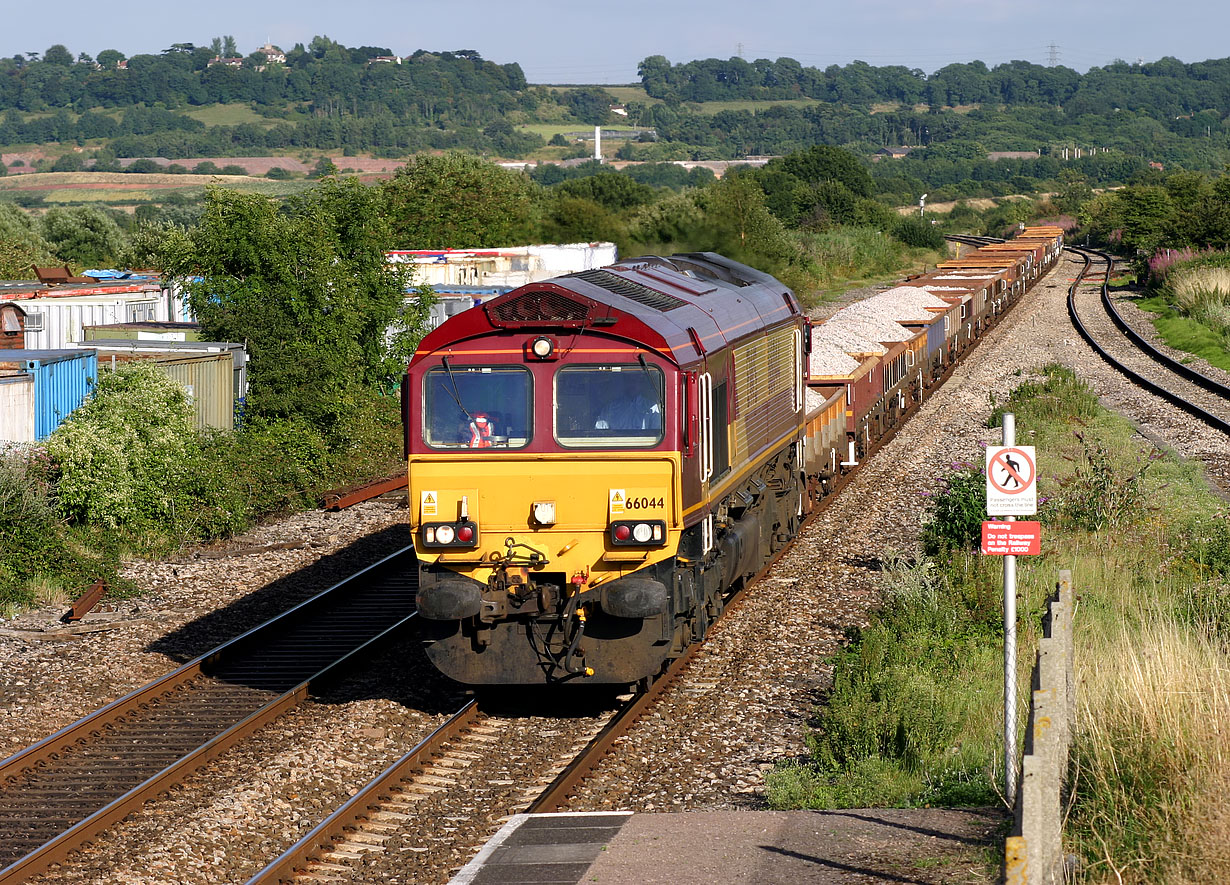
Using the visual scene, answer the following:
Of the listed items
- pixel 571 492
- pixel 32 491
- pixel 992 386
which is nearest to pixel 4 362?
pixel 32 491

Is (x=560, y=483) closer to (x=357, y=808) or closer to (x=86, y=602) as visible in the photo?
(x=357, y=808)

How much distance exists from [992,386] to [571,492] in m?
25.1

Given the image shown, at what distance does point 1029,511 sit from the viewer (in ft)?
29.2

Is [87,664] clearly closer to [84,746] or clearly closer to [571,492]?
[84,746]

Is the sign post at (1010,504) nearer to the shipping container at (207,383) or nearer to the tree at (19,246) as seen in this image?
the shipping container at (207,383)

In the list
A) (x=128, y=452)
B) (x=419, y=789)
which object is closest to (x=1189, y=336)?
(x=128, y=452)

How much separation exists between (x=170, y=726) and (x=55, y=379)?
1059 cm

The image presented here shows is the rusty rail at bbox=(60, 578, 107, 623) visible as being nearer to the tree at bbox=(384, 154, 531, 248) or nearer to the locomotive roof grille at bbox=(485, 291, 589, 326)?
the locomotive roof grille at bbox=(485, 291, 589, 326)

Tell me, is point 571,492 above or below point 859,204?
below

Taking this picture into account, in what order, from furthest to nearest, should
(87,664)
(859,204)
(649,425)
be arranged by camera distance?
(859,204)
(87,664)
(649,425)

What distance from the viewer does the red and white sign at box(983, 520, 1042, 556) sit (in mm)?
8945

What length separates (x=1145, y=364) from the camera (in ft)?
123

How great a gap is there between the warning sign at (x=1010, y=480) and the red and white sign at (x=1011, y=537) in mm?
85

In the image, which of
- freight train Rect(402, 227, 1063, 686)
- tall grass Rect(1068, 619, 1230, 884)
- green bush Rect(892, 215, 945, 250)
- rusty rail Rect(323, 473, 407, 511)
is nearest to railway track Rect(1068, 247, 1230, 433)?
rusty rail Rect(323, 473, 407, 511)
